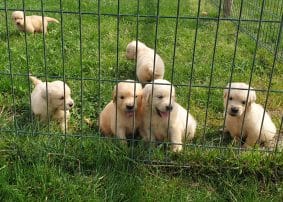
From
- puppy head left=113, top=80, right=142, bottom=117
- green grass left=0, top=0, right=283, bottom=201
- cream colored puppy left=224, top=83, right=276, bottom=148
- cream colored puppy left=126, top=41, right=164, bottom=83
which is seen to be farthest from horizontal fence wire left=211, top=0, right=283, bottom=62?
puppy head left=113, top=80, right=142, bottom=117

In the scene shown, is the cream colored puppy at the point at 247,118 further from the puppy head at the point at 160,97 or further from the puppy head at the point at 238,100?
the puppy head at the point at 160,97

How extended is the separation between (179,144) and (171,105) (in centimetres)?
33

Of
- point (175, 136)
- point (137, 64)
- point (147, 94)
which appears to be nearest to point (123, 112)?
point (147, 94)

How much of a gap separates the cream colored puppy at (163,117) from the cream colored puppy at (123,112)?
0.27 ft

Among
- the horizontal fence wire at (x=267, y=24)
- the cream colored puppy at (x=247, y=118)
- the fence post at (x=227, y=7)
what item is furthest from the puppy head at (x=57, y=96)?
the fence post at (x=227, y=7)

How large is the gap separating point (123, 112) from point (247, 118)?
1.05 metres

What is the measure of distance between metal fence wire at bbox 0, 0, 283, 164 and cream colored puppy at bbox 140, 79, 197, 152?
0.09ft

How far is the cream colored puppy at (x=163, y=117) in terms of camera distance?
145 inches

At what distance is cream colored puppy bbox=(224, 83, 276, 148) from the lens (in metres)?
3.75

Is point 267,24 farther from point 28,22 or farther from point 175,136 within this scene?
point 175,136

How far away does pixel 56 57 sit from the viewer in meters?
5.66

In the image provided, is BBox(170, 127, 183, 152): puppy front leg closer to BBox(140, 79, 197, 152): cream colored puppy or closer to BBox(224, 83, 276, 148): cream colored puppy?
BBox(140, 79, 197, 152): cream colored puppy

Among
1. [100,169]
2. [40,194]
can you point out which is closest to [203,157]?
[100,169]

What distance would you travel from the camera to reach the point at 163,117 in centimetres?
384
